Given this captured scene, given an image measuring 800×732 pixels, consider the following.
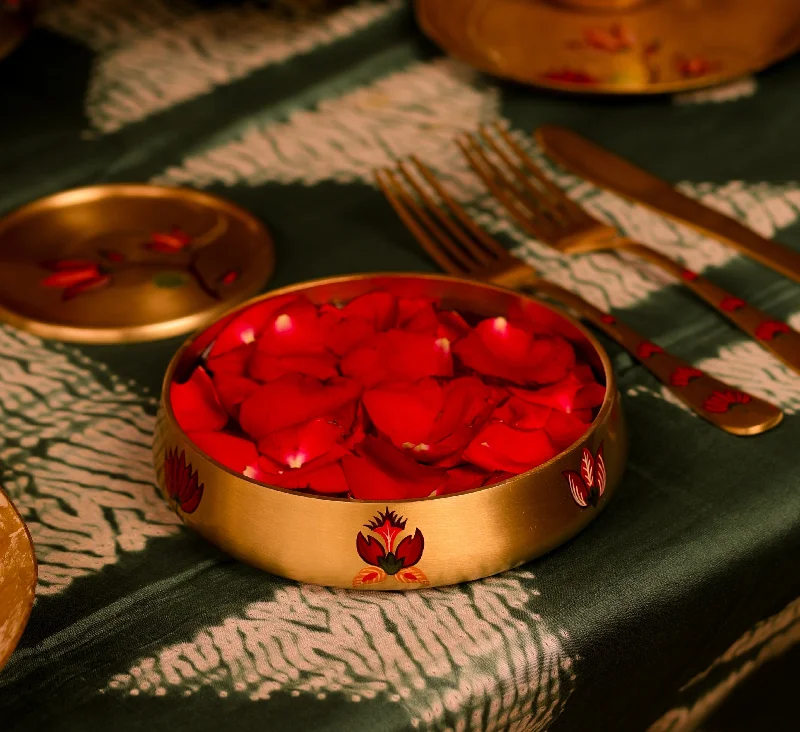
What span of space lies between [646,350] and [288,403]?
21cm

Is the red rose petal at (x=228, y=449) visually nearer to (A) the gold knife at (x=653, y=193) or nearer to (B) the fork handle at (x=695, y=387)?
(B) the fork handle at (x=695, y=387)

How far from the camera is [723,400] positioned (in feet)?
1.70

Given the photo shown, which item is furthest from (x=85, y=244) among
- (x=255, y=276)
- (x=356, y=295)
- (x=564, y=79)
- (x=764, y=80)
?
(x=764, y=80)

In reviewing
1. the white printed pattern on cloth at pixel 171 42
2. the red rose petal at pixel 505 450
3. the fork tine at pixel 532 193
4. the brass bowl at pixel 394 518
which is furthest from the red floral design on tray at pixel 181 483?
the white printed pattern on cloth at pixel 171 42

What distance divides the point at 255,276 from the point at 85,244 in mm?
121

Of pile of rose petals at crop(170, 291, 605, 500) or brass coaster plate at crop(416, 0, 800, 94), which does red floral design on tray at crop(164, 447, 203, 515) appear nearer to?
pile of rose petals at crop(170, 291, 605, 500)

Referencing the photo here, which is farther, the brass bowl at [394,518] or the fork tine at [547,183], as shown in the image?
the fork tine at [547,183]

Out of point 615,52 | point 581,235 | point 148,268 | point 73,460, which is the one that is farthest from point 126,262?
point 615,52

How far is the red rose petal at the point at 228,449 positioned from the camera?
0.43 metres

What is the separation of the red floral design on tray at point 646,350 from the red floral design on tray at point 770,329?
0.06m

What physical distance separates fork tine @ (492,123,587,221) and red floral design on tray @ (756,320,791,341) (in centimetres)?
15

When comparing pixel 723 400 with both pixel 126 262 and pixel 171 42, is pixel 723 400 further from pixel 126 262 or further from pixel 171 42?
pixel 171 42

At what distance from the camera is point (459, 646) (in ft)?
1.32

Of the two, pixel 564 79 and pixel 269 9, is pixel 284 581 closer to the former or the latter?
pixel 564 79
